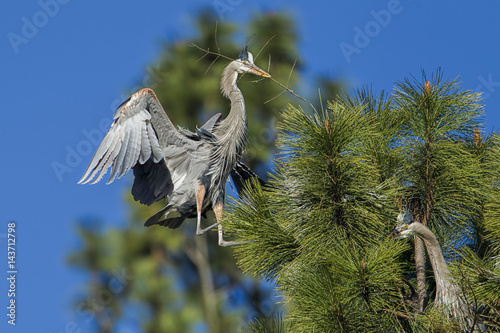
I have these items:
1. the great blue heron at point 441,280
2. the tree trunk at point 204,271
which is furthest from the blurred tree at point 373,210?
the tree trunk at point 204,271

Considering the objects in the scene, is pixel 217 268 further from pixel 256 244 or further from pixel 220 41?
pixel 256 244

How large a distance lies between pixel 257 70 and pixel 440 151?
7.68ft

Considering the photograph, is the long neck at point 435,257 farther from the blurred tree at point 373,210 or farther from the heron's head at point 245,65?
the heron's head at point 245,65

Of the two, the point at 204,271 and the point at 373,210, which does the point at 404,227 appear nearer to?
the point at 373,210

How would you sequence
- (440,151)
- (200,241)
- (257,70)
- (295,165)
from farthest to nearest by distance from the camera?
(200,241), (257,70), (440,151), (295,165)

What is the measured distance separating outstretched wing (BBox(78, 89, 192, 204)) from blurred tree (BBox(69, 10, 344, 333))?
5181 millimetres

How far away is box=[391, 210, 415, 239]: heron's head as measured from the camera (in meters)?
4.34

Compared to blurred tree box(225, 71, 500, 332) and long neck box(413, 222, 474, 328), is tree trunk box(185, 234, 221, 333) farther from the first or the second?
long neck box(413, 222, 474, 328)

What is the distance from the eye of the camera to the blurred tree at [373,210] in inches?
158

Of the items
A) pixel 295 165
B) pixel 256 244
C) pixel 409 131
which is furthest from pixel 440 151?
pixel 256 244

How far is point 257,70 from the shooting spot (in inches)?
260

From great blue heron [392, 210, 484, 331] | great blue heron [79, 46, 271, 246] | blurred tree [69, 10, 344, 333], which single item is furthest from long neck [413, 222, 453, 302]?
blurred tree [69, 10, 344, 333]

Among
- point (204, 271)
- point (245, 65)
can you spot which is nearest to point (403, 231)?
point (245, 65)

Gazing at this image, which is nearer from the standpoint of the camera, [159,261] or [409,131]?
[409,131]
